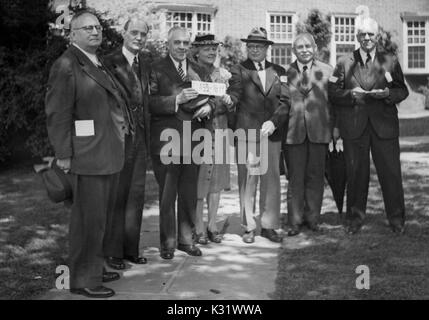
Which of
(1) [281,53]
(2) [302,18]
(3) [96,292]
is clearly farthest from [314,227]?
(1) [281,53]

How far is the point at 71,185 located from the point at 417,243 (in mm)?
3646

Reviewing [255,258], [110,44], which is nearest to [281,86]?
[255,258]

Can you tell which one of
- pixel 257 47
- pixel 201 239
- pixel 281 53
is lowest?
pixel 201 239

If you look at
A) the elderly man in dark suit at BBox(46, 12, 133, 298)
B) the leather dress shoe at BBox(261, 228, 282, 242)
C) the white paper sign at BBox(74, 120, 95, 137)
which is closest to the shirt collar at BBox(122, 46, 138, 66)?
the elderly man in dark suit at BBox(46, 12, 133, 298)

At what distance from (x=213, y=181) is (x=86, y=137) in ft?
7.75

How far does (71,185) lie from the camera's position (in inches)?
192

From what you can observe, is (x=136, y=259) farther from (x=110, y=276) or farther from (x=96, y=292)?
(x=96, y=292)

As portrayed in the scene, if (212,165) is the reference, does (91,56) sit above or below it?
above

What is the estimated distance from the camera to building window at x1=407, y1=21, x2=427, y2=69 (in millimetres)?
27938

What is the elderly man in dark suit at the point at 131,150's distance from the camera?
18.5 feet

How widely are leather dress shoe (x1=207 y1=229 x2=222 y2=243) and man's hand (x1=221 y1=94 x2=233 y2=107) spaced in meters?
1.44

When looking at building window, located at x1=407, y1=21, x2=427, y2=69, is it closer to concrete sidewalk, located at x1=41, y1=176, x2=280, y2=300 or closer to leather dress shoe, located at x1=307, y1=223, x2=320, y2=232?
leather dress shoe, located at x1=307, y1=223, x2=320, y2=232

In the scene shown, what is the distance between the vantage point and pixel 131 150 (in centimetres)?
564

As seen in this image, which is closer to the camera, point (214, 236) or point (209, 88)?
point (209, 88)
